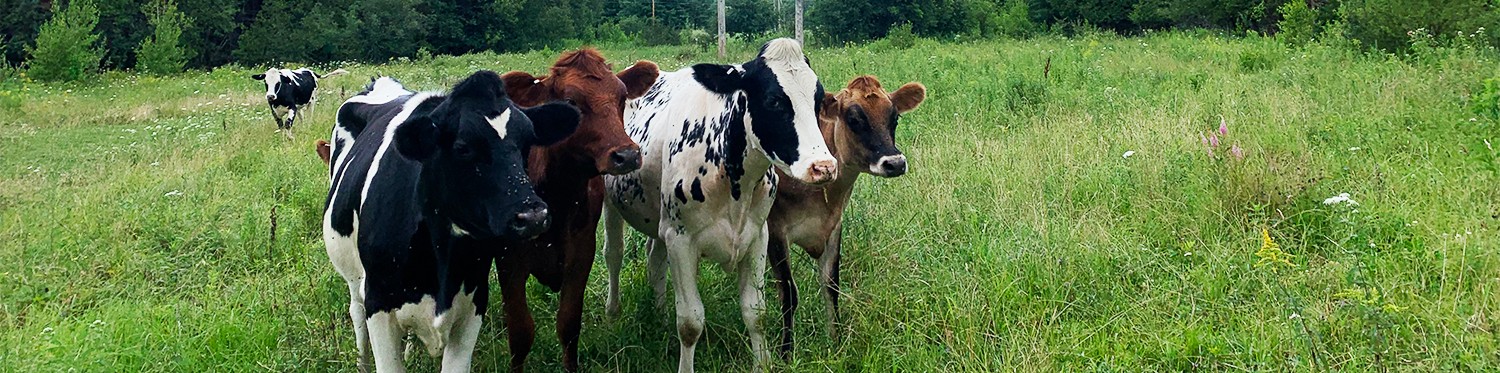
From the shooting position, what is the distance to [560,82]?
3844 mm

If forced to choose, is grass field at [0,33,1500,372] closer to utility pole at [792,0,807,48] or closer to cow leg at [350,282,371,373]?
cow leg at [350,282,371,373]

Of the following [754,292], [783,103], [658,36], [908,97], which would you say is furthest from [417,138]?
[658,36]

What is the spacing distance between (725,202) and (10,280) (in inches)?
156

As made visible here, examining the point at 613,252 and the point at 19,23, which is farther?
the point at 19,23

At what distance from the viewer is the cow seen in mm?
4227

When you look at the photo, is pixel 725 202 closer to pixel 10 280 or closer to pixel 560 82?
pixel 560 82

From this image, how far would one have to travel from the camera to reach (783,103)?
3.61 m

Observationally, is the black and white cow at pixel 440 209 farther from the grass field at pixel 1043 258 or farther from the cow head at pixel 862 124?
the cow head at pixel 862 124

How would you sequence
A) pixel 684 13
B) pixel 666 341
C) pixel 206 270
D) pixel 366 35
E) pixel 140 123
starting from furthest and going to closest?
pixel 684 13
pixel 366 35
pixel 140 123
pixel 206 270
pixel 666 341

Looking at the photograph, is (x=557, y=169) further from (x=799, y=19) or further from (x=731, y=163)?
(x=799, y=19)

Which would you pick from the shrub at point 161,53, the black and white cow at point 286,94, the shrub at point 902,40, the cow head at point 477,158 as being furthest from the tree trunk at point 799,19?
the cow head at point 477,158

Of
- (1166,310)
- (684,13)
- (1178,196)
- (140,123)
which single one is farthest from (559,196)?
(684,13)

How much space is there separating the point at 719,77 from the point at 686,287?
0.86 m

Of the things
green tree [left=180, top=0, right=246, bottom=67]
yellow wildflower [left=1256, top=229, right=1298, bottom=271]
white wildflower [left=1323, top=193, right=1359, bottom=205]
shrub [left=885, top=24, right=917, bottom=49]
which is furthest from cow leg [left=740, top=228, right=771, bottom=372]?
green tree [left=180, top=0, right=246, bottom=67]
